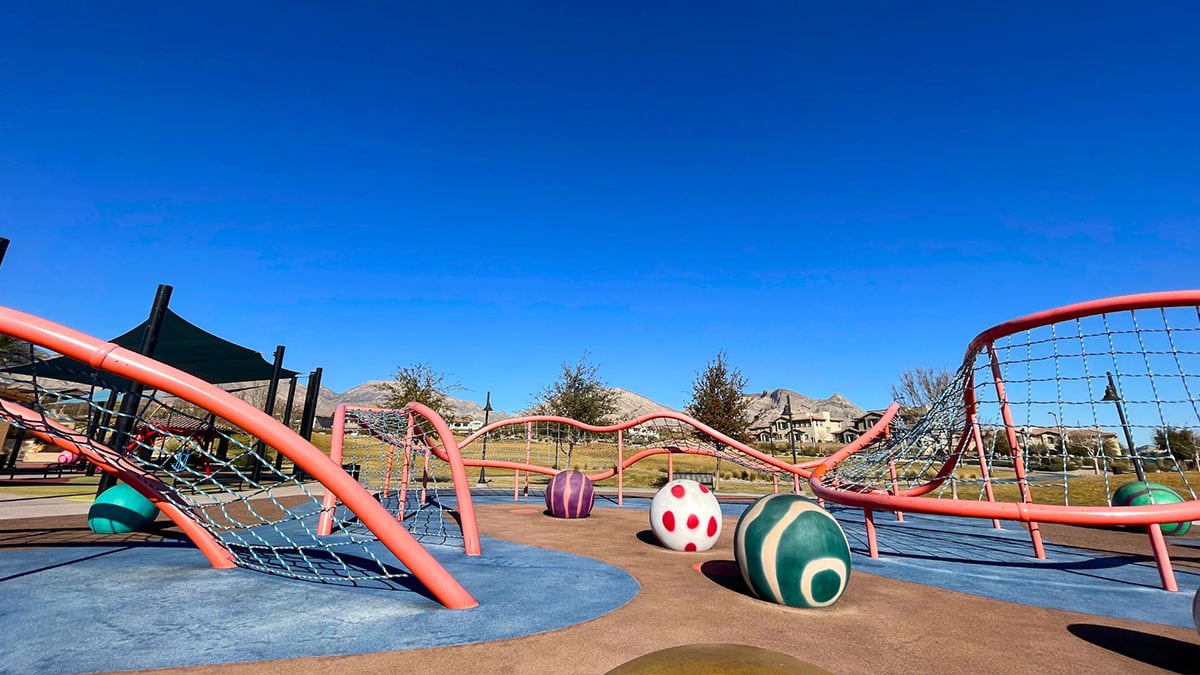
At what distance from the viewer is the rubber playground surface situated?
3922 mm

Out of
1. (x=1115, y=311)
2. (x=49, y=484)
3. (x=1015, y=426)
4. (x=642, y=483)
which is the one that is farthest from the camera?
(x=642, y=483)

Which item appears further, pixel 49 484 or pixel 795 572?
pixel 49 484

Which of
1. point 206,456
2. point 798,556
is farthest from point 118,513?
point 798,556

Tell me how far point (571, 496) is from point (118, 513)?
8.19m

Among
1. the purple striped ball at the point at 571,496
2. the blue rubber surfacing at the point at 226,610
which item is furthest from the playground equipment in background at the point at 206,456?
the purple striped ball at the point at 571,496

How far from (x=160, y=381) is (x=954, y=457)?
11220mm

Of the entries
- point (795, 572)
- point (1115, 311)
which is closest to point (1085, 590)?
point (1115, 311)

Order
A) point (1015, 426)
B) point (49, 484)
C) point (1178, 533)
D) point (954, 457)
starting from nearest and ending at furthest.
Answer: point (1015, 426) → point (954, 457) → point (1178, 533) → point (49, 484)

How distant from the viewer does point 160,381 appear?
4363 millimetres

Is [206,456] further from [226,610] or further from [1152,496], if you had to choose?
[1152,496]

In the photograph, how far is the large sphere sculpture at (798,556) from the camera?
17.3 ft

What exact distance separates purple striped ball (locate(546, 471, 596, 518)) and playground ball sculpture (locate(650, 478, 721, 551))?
377 cm

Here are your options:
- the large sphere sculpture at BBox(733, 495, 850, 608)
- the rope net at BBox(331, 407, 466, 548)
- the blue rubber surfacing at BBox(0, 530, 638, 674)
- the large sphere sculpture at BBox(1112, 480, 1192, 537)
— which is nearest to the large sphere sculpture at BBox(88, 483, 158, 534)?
the blue rubber surfacing at BBox(0, 530, 638, 674)

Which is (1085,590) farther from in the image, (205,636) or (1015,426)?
(205,636)
